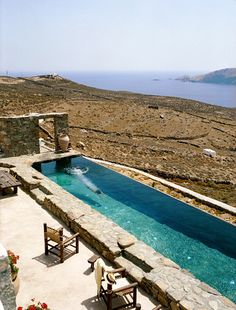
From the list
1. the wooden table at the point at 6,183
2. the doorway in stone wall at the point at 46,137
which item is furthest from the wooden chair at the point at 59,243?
the doorway in stone wall at the point at 46,137

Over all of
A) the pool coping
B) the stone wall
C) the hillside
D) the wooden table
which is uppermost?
the stone wall

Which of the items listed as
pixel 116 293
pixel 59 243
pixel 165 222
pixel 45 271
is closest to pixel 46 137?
pixel 165 222

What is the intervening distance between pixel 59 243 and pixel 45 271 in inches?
31.6

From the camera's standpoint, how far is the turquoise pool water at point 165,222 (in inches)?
469

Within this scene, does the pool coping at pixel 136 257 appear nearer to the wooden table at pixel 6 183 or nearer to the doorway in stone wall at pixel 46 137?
the wooden table at pixel 6 183

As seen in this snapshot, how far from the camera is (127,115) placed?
1730 inches

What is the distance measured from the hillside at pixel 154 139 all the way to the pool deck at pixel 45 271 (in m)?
10.8

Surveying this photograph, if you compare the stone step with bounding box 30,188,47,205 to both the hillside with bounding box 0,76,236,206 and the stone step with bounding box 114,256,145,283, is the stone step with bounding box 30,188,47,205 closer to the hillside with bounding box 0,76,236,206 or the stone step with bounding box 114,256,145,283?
the stone step with bounding box 114,256,145,283

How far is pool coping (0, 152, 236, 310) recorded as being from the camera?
7.59m

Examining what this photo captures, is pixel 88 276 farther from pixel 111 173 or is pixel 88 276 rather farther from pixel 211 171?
pixel 211 171

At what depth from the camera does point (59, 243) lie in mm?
9297

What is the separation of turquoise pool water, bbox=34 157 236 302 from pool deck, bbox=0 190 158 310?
380 cm

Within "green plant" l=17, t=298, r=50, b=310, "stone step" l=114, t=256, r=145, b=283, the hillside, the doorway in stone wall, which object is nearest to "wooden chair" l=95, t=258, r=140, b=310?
"stone step" l=114, t=256, r=145, b=283

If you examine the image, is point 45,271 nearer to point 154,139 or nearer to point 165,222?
point 165,222
